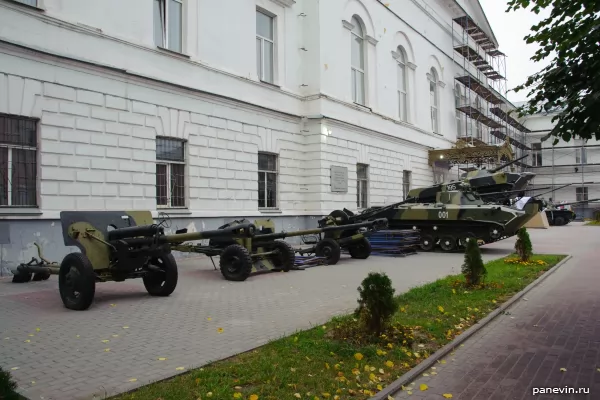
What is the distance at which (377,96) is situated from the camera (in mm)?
25438

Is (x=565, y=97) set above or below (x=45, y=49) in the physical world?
below

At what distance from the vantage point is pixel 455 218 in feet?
53.8

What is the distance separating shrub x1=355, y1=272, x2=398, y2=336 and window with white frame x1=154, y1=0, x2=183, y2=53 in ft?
38.8

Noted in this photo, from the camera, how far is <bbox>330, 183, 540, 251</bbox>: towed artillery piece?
1590cm

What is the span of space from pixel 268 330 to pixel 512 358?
2756 mm

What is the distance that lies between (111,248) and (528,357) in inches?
236

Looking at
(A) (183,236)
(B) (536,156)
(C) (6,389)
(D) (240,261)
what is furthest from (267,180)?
(B) (536,156)

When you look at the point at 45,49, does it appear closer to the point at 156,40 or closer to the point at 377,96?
the point at 156,40

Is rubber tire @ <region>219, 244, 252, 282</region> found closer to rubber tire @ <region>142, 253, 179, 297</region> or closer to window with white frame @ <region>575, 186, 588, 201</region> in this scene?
rubber tire @ <region>142, 253, 179, 297</region>

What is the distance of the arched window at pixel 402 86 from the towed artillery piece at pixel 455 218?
38.0 feet

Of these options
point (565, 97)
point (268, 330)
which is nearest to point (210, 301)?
point (268, 330)

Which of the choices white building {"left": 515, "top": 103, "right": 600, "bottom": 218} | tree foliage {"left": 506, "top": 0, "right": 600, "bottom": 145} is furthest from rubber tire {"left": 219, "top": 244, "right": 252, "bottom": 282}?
white building {"left": 515, "top": 103, "right": 600, "bottom": 218}

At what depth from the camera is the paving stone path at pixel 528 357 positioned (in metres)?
4.39

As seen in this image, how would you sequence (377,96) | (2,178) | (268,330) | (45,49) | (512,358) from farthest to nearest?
(377,96) < (45,49) < (2,178) < (268,330) < (512,358)
